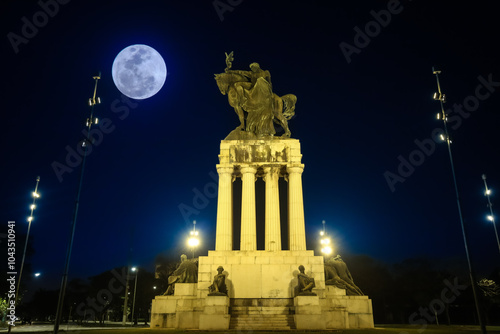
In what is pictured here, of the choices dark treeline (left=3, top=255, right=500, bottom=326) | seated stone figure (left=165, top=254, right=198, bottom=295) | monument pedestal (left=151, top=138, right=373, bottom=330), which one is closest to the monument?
monument pedestal (left=151, top=138, right=373, bottom=330)

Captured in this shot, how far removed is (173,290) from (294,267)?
8716 millimetres

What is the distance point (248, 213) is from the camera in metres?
28.0

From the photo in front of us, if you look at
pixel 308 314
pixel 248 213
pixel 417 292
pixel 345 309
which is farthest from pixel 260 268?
pixel 417 292

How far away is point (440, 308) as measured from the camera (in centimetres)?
5581

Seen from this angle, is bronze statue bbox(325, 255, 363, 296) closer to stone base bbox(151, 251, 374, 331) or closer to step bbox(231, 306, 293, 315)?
stone base bbox(151, 251, 374, 331)

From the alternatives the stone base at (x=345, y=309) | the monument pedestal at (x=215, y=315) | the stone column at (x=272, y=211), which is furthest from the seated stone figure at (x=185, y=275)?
the stone base at (x=345, y=309)

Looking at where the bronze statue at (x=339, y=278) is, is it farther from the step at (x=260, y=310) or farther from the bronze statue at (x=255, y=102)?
the bronze statue at (x=255, y=102)

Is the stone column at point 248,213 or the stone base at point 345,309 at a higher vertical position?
the stone column at point 248,213

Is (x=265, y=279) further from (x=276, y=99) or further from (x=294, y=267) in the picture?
(x=276, y=99)

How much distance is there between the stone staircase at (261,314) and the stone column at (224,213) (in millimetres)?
4282

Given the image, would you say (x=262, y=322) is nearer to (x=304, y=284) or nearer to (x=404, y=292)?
(x=304, y=284)

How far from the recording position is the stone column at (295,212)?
27.3m

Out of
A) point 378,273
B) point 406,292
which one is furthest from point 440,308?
point 378,273

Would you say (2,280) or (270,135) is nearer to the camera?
(270,135)
